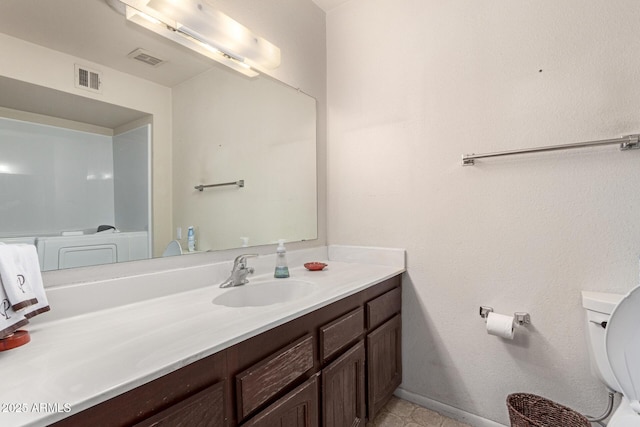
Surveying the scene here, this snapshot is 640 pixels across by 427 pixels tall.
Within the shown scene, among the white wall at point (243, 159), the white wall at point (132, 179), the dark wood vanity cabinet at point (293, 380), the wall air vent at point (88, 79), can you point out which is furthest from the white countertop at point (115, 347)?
the wall air vent at point (88, 79)

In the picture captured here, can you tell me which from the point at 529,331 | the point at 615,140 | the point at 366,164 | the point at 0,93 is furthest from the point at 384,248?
the point at 0,93

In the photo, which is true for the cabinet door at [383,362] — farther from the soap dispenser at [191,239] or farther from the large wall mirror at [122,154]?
the soap dispenser at [191,239]

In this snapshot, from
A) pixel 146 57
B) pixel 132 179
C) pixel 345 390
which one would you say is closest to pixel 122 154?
pixel 132 179

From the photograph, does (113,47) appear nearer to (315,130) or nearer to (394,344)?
(315,130)

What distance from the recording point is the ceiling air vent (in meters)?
1.16

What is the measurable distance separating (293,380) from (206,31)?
56.8 inches

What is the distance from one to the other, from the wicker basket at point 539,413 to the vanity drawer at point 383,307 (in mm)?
619

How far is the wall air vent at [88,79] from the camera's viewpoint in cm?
102

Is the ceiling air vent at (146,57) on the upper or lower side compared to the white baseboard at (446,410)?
upper

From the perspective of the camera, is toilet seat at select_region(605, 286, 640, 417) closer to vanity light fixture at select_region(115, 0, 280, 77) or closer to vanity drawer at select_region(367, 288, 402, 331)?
vanity drawer at select_region(367, 288, 402, 331)

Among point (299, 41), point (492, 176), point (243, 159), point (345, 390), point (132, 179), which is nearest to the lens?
point (132, 179)

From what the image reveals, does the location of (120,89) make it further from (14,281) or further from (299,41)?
(299,41)

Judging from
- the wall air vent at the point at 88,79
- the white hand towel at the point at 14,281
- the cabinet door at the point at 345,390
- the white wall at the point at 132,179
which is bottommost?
the cabinet door at the point at 345,390

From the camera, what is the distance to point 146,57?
3.93 ft
